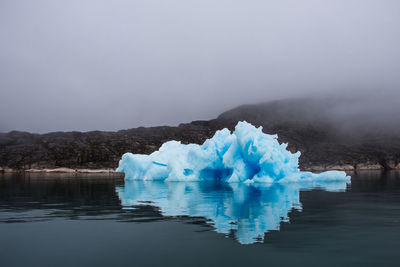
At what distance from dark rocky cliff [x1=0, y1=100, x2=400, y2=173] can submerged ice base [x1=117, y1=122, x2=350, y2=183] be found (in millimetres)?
64053

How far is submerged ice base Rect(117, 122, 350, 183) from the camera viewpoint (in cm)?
3152

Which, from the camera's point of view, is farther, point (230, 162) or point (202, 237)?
point (230, 162)

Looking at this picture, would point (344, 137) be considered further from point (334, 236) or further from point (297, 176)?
point (334, 236)

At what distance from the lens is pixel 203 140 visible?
125 metres

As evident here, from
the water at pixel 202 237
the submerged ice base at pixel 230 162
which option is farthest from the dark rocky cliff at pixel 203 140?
the water at pixel 202 237

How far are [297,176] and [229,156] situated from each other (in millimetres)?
6783

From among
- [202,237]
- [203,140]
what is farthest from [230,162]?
[203,140]

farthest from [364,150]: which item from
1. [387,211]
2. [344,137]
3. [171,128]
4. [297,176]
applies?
[387,211]

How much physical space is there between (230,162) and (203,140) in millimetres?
91453

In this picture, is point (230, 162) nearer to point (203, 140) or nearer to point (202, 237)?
point (202, 237)

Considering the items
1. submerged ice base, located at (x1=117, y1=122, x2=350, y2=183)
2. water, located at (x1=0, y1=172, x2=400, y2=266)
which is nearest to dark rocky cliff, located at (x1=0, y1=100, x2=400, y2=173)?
submerged ice base, located at (x1=117, y1=122, x2=350, y2=183)

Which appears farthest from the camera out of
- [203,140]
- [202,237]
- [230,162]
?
[203,140]

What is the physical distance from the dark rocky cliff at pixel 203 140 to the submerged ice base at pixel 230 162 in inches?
2522

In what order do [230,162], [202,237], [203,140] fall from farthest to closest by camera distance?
[203,140] < [230,162] < [202,237]
